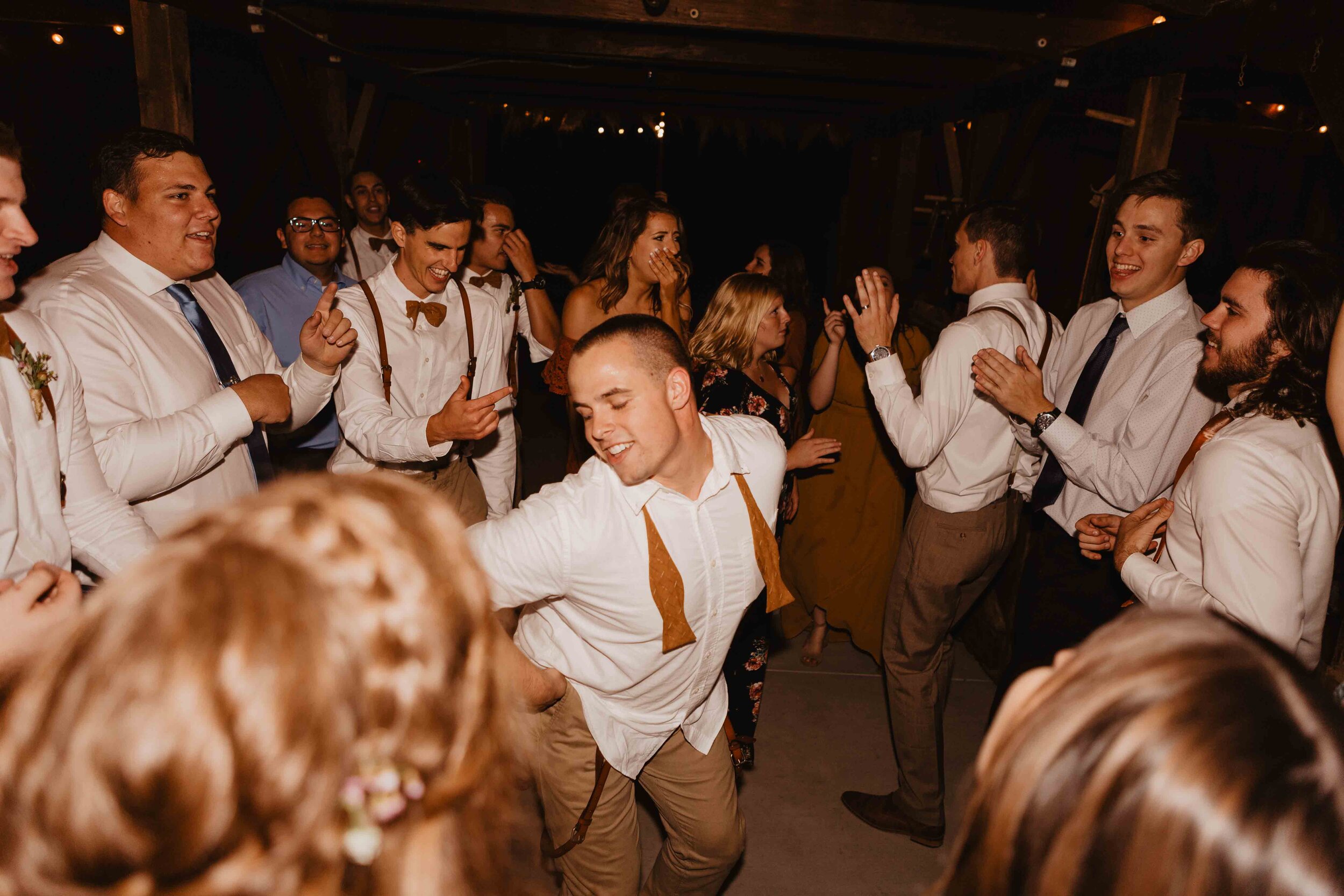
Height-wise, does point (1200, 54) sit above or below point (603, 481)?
above

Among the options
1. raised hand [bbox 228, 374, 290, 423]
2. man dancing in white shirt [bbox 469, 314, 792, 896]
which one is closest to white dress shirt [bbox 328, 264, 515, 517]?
raised hand [bbox 228, 374, 290, 423]

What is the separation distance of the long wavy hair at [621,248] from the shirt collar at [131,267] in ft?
5.99

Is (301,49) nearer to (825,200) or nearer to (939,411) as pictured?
(939,411)

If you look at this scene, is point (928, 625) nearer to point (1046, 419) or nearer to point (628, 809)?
point (1046, 419)

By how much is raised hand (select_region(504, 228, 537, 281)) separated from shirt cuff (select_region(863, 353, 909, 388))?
2.05 metres

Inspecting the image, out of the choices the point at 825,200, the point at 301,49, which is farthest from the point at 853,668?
the point at 825,200

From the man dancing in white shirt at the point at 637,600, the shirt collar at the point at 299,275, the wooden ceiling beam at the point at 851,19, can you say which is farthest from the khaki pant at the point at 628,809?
the wooden ceiling beam at the point at 851,19

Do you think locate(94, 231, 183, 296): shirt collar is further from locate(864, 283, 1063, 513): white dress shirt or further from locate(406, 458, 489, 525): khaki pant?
locate(864, 283, 1063, 513): white dress shirt

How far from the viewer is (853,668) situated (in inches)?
148

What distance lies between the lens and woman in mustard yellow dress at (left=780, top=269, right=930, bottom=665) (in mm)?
3637

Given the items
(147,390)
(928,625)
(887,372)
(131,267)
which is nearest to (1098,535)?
(928,625)

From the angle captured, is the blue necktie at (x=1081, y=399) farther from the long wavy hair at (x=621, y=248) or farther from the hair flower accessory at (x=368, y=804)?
the hair flower accessory at (x=368, y=804)

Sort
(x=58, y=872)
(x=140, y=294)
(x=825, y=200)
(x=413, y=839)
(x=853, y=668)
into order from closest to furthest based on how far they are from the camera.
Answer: (x=58, y=872)
(x=413, y=839)
(x=140, y=294)
(x=853, y=668)
(x=825, y=200)

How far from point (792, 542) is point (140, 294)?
2946mm
